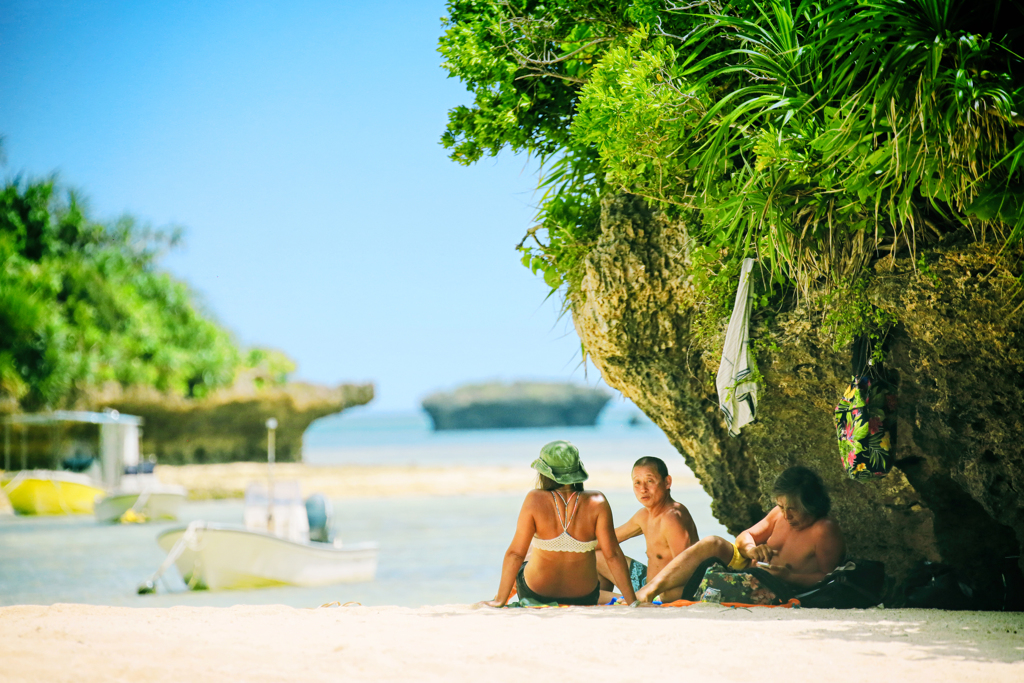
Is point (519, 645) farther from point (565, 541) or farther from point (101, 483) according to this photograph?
point (101, 483)

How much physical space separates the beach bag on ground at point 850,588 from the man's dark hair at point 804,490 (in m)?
0.40

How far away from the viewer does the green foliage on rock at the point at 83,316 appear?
75.4 ft

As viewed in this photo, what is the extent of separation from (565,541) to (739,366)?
162 cm

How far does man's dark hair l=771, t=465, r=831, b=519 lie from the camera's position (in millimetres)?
5578

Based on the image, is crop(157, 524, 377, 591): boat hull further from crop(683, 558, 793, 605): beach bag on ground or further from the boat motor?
crop(683, 558, 793, 605): beach bag on ground

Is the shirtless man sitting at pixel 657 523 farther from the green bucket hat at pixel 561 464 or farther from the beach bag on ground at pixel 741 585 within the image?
the green bucket hat at pixel 561 464

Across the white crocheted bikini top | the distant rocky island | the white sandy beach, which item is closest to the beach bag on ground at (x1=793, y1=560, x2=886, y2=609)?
the white sandy beach

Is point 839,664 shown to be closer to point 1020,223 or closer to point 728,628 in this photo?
point 728,628

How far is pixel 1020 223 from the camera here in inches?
158

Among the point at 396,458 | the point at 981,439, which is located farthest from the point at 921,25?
the point at 396,458

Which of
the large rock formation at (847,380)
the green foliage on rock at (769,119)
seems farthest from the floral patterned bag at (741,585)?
the green foliage on rock at (769,119)

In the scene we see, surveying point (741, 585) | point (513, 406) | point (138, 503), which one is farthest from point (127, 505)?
point (513, 406)

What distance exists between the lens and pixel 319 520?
43.3ft

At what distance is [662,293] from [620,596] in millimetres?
2163
